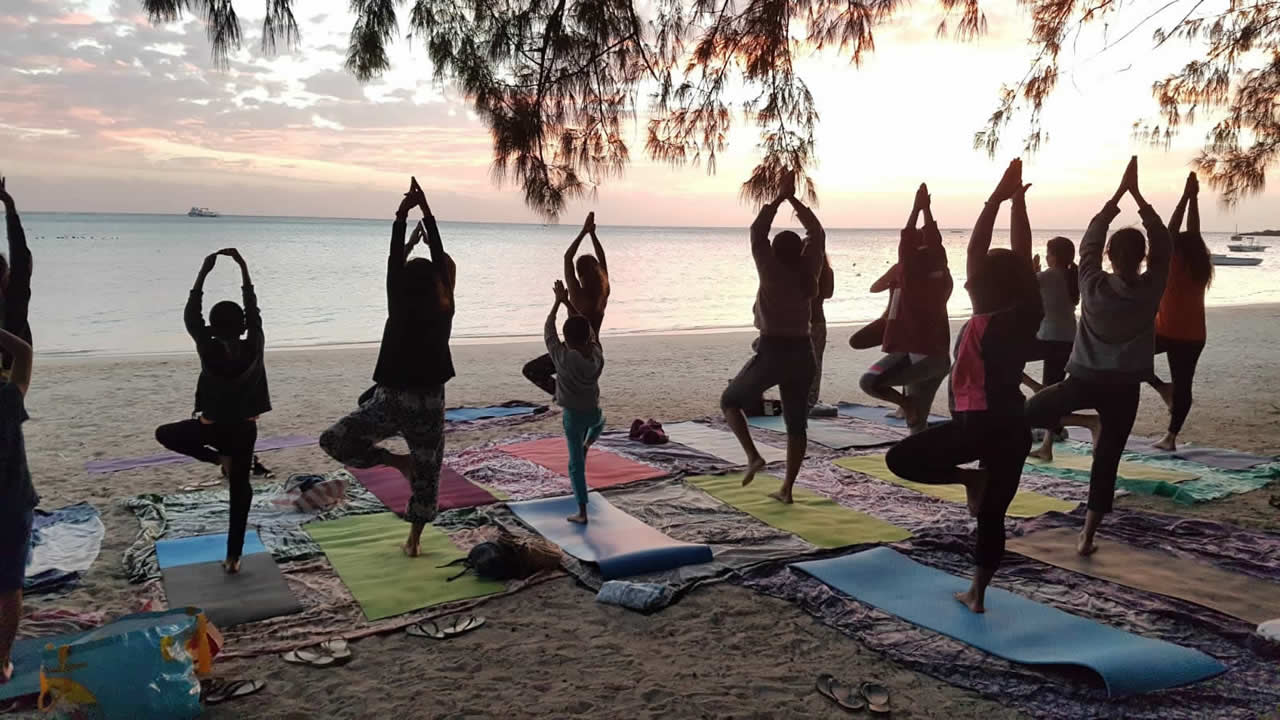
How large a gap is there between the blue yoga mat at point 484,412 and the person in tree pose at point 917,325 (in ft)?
11.7

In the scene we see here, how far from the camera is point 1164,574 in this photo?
402cm

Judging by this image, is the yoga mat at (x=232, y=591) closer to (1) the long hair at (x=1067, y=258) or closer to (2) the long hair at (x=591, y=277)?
(2) the long hair at (x=591, y=277)

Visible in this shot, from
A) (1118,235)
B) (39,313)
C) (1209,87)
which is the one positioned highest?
(1209,87)

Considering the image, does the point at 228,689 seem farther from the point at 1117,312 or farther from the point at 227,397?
the point at 1117,312

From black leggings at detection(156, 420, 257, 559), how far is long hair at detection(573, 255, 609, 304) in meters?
1.92

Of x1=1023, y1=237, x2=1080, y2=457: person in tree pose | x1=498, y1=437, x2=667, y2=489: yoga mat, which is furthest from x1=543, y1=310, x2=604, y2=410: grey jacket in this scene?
x1=1023, y1=237, x2=1080, y2=457: person in tree pose

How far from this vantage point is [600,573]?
409 centimetres

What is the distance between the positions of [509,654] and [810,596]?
1353 mm

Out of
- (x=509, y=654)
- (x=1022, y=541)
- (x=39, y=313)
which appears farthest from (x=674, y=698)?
(x=39, y=313)

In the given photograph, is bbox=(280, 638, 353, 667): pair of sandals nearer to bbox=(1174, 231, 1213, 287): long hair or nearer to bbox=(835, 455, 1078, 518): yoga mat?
bbox=(835, 455, 1078, 518): yoga mat

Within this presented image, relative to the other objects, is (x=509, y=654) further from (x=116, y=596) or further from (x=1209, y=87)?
(x=1209, y=87)

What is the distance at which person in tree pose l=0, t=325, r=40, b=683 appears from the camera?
2768 mm

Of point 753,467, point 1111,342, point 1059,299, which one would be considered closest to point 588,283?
point 753,467

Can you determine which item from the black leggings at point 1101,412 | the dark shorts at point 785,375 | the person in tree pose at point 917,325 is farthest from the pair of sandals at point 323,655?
the person in tree pose at point 917,325
